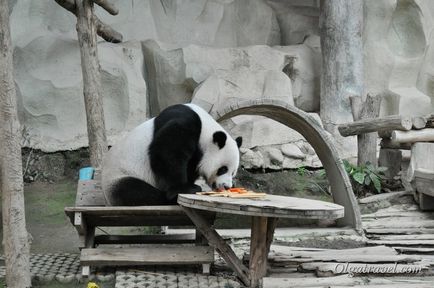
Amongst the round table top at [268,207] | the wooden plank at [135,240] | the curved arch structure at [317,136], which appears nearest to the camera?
the round table top at [268,207]

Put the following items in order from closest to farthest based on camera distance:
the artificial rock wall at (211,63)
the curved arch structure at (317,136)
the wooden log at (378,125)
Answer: the curved arch structure at (317,136) → the wooden log at (378,125) → the artificial rock wall at (211,63)

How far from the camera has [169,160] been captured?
5.80 meters

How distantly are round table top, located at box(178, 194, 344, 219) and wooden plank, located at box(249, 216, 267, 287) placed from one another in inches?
8.6

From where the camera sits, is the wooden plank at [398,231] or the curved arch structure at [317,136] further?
the wooden plank at [398,231]

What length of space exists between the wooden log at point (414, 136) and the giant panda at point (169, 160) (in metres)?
3.42

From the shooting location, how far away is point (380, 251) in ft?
21.3

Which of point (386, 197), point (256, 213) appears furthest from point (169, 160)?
point (386, 197)

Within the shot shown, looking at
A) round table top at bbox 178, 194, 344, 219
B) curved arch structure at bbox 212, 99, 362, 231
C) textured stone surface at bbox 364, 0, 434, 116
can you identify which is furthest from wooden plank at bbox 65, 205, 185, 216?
textured stone surface at bbox 364, 0, 434, 116

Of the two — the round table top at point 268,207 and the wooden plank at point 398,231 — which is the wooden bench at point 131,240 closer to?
the round table top at point 268,207

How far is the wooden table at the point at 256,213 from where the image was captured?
188 inches

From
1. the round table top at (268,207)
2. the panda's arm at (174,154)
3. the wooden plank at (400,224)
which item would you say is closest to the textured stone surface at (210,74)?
the wooden plank at (400,224)

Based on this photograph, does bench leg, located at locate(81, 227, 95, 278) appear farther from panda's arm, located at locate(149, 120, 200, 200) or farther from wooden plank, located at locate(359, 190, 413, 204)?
wooden plank, located at locate(359, 190, 413, 204)

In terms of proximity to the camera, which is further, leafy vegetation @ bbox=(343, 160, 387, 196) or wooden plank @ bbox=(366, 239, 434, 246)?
leafy vegetation @ bbox=(343, 160, 387, 196)

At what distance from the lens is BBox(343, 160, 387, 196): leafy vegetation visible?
30.7 ft
